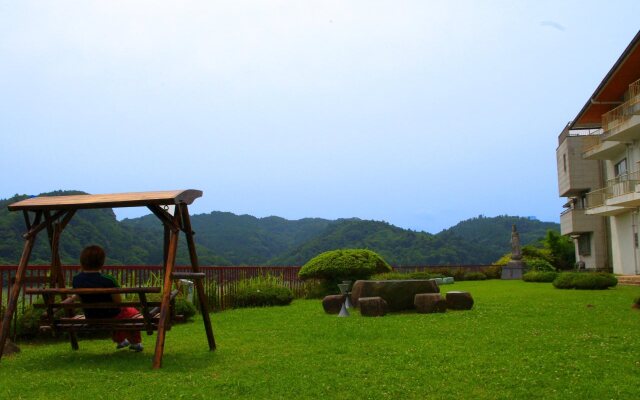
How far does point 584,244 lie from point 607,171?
7.99 m

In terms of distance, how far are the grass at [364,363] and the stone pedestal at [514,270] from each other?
1049 inches

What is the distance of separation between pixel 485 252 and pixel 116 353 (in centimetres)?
5886

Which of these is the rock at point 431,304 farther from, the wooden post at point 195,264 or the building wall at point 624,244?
the building wall at point 624,244

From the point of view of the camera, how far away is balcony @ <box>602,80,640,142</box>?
2706 centimetres

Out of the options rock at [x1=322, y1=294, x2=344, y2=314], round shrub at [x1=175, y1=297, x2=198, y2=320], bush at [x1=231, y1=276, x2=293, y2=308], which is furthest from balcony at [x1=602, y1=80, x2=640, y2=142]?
round shrub at [x1=175, y1=297, x2=198, y2=320]

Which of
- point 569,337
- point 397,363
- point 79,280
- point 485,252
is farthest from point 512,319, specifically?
point 485,252

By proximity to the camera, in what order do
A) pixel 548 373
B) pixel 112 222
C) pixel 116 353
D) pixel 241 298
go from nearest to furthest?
pixel 548 373 < pixel 116 353 < pixel 241 298 < pixel 112 222

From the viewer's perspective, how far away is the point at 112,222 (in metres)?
34.7

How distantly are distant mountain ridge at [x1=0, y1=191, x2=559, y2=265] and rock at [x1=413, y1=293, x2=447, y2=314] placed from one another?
16.6 meters

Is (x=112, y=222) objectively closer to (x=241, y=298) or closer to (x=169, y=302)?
(x=241, y=298)

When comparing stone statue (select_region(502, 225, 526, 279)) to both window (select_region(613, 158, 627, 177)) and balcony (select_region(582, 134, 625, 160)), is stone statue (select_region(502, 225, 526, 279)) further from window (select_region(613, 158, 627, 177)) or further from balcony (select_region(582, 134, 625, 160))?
window (select_region(613, 158, 627, 177))

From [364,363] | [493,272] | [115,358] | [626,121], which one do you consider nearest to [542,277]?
[626,121]

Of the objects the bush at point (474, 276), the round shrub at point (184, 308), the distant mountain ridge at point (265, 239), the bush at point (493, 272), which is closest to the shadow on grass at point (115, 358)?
the round shrub at point (184, 308)

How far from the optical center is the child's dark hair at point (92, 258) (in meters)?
8.17
